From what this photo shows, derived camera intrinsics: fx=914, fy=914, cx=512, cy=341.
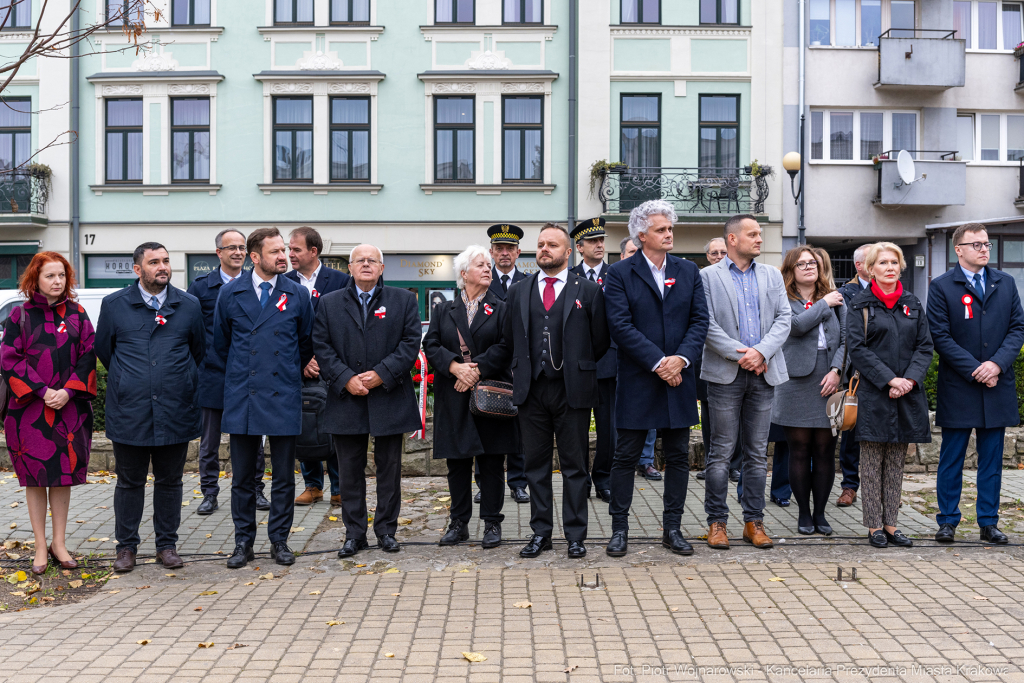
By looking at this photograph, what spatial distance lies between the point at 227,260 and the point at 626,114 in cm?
1693

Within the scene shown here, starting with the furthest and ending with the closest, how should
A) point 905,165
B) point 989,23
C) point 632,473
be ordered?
point 989,23
point 905,165
point 632,473

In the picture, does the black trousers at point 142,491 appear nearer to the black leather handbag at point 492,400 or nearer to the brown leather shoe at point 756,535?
the black leather handbag at point 492,400

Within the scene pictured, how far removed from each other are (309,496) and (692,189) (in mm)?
16779

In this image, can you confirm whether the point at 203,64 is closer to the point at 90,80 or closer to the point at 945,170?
the point at 90,80

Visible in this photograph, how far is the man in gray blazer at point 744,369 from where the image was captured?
623 centimetres

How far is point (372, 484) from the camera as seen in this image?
8.73 m

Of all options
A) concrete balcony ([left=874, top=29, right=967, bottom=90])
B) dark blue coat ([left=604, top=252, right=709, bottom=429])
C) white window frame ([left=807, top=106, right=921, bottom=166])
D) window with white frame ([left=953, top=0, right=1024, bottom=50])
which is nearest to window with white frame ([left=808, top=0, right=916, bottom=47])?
concrete balcony ([left=874, top=29, right=967, bottom=90])

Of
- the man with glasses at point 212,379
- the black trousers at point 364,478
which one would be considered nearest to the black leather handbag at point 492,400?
the black trousers at point 364,478

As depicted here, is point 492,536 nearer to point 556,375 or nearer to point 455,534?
point 455,534

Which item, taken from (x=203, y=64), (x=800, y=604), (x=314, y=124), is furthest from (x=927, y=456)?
(x=203, y=64)

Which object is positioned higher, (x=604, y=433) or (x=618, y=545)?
(x=604, y=433)

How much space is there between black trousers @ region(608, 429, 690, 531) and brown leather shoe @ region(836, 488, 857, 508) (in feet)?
6.75

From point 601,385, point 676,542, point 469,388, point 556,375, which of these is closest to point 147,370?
point 469,388

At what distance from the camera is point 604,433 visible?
7523 mm
